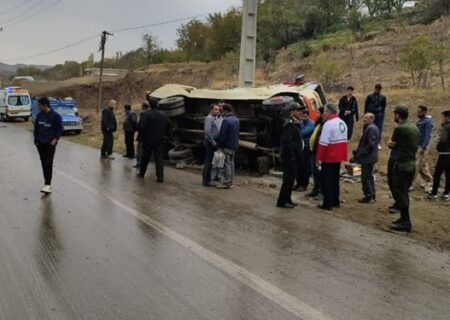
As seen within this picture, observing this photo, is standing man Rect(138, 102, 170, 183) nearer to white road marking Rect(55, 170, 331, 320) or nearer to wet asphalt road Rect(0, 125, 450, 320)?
wet asphalt road Rect(0, 125, 450, 320)

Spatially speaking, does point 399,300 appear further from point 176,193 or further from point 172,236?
point 176,193

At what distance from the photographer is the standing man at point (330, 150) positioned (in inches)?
385

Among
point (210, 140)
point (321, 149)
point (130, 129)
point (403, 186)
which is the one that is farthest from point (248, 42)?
point (403, 186)

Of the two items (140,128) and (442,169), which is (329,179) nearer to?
(442,169)

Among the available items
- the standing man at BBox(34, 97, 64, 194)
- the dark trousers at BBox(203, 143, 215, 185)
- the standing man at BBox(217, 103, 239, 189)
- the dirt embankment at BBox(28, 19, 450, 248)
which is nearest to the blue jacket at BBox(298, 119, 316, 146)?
the dirt embankment at BBox(28, 19, 450, 248)

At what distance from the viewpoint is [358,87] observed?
92.1ft

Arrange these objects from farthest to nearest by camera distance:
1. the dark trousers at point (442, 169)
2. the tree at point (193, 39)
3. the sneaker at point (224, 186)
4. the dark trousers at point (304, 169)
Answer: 1. the tree at point (193, 39)
2. the sneaker at point (224, 186)
3. the dark trousers at point (304, 169)
4. the dark trousers at point (442, 169)

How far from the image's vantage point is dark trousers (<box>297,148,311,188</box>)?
11719 millimetres

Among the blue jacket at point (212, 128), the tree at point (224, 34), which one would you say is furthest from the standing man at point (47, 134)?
the tree at point (224, 34)

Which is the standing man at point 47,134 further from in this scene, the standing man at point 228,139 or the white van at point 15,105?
the white van at point 15,105

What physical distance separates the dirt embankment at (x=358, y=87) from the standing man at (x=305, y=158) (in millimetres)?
675

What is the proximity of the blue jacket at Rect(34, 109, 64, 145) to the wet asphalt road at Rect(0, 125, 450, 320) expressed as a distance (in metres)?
1.09

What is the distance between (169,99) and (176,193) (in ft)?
16.8

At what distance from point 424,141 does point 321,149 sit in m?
2.88
